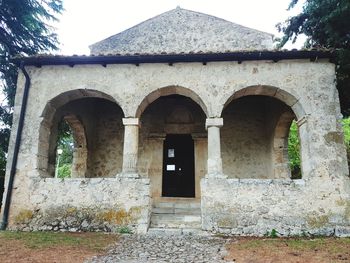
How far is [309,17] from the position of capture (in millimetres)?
7422

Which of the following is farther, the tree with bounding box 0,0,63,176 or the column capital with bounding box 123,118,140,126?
the tree with bounding box 0,0,63,176

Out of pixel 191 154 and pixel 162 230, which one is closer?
pixel 162 230

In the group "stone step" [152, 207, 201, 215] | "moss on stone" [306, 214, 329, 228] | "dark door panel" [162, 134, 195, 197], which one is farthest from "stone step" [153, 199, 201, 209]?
"moss on stone" [306, 214, 329, 228]

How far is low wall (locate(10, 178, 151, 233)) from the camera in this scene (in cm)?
650

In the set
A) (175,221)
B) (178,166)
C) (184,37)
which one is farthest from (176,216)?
(184,37)

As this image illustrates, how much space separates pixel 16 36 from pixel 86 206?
6.32 m

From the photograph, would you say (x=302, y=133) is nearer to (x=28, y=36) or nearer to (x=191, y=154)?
(x=191, y=154)

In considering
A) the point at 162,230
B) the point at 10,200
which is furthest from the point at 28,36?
the point at 162,230

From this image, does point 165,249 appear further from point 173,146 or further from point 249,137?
point 249,137

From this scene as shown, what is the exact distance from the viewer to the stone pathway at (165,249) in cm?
439

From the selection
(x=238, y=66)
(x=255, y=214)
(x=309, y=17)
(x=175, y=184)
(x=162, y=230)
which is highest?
(x=309, y=17)

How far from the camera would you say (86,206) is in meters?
6.64

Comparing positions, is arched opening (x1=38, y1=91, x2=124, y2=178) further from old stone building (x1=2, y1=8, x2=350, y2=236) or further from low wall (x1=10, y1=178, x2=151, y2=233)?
low wall (x1=10, y1=178, x2=151, y2=233)

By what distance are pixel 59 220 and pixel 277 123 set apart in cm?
678
